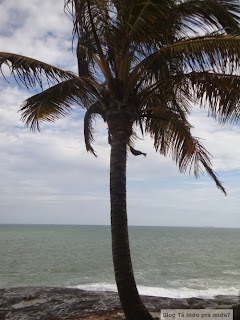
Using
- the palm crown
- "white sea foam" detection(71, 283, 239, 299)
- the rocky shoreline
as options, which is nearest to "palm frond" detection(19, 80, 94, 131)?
the palm crown

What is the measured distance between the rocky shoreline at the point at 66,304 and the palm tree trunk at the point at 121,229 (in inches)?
101

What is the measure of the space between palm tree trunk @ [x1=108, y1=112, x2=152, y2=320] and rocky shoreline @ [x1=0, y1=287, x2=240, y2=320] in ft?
8.38

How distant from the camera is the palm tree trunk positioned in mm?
6633

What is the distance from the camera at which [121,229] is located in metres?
6.82

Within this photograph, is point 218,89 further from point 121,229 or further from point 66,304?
point 66,304

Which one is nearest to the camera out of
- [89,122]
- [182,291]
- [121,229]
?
[121,229]

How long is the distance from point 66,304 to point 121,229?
5407 millimetres

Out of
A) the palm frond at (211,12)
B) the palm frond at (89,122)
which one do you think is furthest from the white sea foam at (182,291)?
the palm frond at (211,12)

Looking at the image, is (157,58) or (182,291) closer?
(157,58)

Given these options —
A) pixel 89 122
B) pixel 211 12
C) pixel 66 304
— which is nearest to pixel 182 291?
pixel 66 304

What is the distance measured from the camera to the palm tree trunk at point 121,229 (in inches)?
261

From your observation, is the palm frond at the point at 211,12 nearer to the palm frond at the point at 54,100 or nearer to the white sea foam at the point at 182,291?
the palm frond at the point at 54,100

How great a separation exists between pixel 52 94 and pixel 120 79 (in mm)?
2412

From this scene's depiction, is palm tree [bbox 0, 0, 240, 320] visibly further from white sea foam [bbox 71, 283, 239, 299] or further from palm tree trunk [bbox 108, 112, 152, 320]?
white sea foam [bbox 71, 283, 239, 299]
